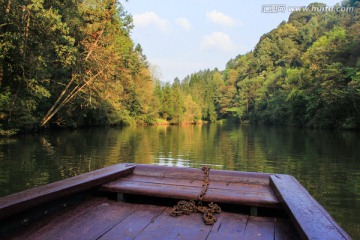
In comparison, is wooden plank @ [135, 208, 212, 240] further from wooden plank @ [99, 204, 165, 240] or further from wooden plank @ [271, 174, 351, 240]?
wooden plank @ [271, 174, 351, 240]

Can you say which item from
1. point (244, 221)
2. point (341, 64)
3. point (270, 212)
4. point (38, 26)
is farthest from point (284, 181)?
point (341, 64)

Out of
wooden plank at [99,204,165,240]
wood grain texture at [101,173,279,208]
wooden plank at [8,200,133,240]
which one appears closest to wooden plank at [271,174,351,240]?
wood grain texture at [101,173,279,208]

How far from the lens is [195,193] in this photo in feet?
9.68

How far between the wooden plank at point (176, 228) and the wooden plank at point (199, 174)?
946 millimetres

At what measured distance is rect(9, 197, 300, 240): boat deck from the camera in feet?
7.52

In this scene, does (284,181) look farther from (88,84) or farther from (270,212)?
(88,84)

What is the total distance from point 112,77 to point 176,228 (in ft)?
73.3

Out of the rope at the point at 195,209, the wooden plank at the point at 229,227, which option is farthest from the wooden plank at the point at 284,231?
the rope at the point at 195,209

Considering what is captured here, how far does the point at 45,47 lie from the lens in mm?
15094

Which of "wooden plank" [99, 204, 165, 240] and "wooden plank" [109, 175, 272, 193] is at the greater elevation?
"wooden plank" [109, 175, 272, 193]

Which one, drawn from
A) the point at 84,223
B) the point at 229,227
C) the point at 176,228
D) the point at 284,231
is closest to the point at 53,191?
the point at 84,223

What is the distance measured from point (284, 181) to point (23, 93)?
16.4 m

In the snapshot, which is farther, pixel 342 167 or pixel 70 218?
pixel 342 167

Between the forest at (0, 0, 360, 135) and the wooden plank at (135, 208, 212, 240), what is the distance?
12331 mm
